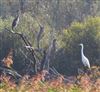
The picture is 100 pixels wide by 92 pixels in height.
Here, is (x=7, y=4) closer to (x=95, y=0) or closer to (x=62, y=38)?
(x=95, y=0)

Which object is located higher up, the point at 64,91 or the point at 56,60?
the point at 64,91

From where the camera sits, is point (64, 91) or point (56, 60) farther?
point (56, 60)

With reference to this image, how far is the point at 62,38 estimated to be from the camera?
2228 centimetres

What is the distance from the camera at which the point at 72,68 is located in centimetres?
2006

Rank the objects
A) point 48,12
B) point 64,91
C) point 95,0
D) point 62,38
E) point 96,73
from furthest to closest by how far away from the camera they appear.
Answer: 1. point 95,0
2. point 48,12
3. point 62,38
4. point 96,73
5. point 64,91

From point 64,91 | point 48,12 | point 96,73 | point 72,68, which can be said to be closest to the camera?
point 64,91

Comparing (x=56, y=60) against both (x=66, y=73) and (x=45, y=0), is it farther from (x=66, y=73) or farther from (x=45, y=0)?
(x=45, y=0)

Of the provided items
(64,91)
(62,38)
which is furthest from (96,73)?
(62,38)

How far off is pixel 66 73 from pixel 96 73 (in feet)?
29.3

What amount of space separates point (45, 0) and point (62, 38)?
16.3 meters

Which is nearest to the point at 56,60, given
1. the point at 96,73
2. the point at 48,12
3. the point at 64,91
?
the point at 96,73

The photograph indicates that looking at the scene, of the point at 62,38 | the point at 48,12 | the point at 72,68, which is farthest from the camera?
the point at 48,12

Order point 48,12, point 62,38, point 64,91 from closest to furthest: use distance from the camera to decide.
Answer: point 64,91 → point 62,38 → point 48,12

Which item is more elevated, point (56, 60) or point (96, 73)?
point (96, 73)
